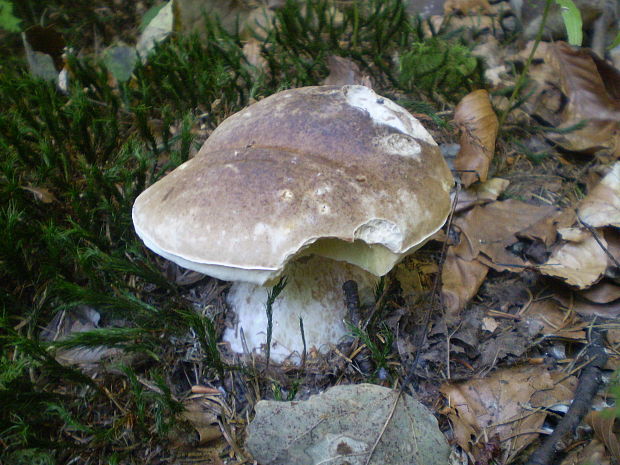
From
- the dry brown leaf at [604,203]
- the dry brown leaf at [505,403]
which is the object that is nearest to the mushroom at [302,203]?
the dry brown leaf at [505,403]

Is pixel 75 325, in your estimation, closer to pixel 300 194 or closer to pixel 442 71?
pixel 300 194

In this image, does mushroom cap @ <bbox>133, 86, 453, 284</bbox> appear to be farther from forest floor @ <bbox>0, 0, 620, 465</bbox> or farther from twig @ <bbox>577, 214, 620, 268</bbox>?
twig @ <bbox>577, 214, 620, 268</bbox>

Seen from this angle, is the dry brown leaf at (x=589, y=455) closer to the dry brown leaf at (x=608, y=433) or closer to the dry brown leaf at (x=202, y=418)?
the dry brown leaf at (x=608, y=433)

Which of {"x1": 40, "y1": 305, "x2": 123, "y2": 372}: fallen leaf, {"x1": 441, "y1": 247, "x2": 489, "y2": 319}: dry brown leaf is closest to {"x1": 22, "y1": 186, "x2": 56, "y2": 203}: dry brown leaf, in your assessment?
{"x1": 40, "y1": 305, "x2": 123, "y2": 372}: fallen leaf

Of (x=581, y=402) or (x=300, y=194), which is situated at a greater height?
(x=300, y=194)

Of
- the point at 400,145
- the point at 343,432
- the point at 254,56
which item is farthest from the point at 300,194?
the point at 254,56

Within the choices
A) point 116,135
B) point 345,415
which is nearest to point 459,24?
point 116,135
